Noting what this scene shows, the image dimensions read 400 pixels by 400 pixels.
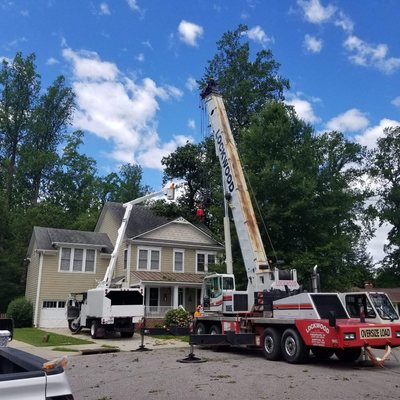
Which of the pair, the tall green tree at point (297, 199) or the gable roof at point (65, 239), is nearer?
the tall green tree at point (297, 199)

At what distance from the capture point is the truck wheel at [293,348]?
12.8 meters

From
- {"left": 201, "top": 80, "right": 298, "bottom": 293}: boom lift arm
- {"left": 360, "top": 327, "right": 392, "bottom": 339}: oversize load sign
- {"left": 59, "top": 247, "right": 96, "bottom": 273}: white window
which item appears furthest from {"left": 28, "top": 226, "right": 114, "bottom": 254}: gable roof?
{"left": 360, "top": 327, "right": 392, "bottom": 339}: oversize load sign

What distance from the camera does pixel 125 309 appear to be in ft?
74.1

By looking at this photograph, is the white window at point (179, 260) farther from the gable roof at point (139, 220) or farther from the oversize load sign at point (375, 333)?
the oversize load sign at point (375, 333)

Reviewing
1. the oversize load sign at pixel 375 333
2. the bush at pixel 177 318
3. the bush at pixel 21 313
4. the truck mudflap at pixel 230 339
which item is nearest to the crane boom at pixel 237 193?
the truck mudflap at pixel 230 339

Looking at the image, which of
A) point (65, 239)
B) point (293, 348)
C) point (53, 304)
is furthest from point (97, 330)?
point (293, 348)

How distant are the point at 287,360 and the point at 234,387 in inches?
176

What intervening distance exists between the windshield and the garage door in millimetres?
22564

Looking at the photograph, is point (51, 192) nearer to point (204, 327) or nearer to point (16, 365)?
point (204, 327)

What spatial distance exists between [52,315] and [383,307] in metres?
23.1

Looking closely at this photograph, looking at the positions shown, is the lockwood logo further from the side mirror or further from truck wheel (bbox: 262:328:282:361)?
the side mirror

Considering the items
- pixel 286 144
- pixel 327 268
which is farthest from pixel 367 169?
pixel 327 268

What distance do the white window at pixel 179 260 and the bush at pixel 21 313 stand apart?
9.94 meters

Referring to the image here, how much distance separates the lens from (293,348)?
13.1 m
